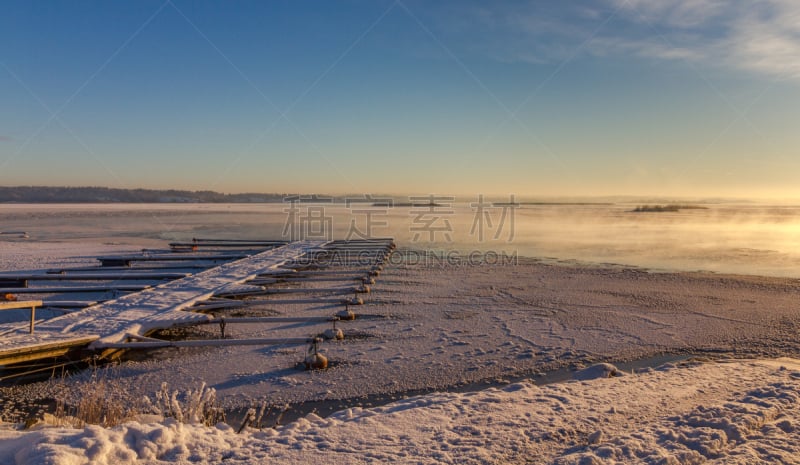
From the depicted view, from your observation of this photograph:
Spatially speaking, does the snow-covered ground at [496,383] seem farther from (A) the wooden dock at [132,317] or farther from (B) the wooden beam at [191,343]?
(A) the wooden dock at [132,317]

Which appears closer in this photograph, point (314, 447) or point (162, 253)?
point (314, 447)

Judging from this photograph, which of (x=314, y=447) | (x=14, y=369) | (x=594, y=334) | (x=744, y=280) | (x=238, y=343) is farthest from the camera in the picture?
(x=744, y=280)

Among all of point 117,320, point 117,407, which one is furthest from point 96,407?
point 117,320

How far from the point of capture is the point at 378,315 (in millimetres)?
9523

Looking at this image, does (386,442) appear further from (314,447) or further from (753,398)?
(753,398)

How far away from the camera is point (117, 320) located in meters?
7.74

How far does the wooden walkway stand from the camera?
20.6 ft

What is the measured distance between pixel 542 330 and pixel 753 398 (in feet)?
12.3

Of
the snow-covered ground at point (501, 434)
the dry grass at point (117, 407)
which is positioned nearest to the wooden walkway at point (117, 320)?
the dry grass at point (117, 407)

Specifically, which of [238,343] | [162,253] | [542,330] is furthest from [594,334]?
[162,253]

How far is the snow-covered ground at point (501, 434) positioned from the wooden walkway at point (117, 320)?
9.37 ft

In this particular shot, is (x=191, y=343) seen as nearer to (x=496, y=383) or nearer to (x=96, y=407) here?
(x=96, y=407)

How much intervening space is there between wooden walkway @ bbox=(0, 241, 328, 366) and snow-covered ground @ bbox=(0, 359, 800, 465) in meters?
2.86

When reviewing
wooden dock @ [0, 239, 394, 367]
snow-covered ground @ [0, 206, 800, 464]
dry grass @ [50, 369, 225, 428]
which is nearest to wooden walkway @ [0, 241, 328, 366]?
wooden dock @ [0, 239, 394, 367]
